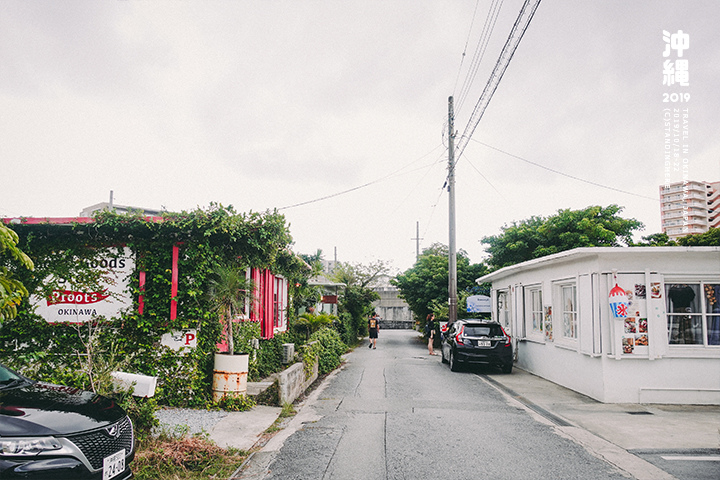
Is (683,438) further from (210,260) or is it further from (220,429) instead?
(210,260)

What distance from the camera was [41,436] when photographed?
388cm

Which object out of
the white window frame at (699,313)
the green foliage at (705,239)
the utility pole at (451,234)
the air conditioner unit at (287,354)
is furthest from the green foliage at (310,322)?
the green foliage at (705,239)

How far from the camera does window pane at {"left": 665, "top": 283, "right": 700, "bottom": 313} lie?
33.0ft

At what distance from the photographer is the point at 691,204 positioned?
1794 centimetres

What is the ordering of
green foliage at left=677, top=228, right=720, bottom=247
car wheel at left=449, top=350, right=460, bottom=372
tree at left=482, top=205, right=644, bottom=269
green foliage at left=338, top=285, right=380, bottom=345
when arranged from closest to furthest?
car wheel at left=449, top=350, right=460, bottom=372, tree at left=482, top=205, right=644, bottom=269, green foliage at left=677, top=228, right=720, bottom=247, green foliage at left=338, top=285, right=380, bottom=345

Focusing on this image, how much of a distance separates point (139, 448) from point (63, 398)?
53.9 inches

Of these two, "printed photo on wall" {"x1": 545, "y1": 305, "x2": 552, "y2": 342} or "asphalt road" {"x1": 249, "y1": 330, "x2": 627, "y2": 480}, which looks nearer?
"asphalt road" {"x1": 249, "y1": 330, "x2": 627, "y2": 480}

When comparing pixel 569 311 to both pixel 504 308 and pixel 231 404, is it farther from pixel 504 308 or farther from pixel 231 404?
pixel 231 404

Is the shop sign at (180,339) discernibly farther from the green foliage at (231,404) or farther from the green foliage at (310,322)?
the green foliage at (310,322)

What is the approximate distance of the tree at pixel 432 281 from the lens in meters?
25.5

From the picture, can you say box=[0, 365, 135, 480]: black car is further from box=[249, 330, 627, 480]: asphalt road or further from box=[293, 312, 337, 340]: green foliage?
box=[293, 312, 337, 340]: green foliage

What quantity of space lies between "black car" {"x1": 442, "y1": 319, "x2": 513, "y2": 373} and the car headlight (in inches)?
450

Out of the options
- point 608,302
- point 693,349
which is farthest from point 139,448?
point 693,349

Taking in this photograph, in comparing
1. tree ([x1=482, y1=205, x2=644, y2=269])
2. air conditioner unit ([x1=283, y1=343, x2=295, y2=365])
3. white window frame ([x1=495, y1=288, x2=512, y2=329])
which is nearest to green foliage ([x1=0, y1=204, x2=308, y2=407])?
air conditioner unit ([x1=283, y1=343, x2=295, y2=365])
